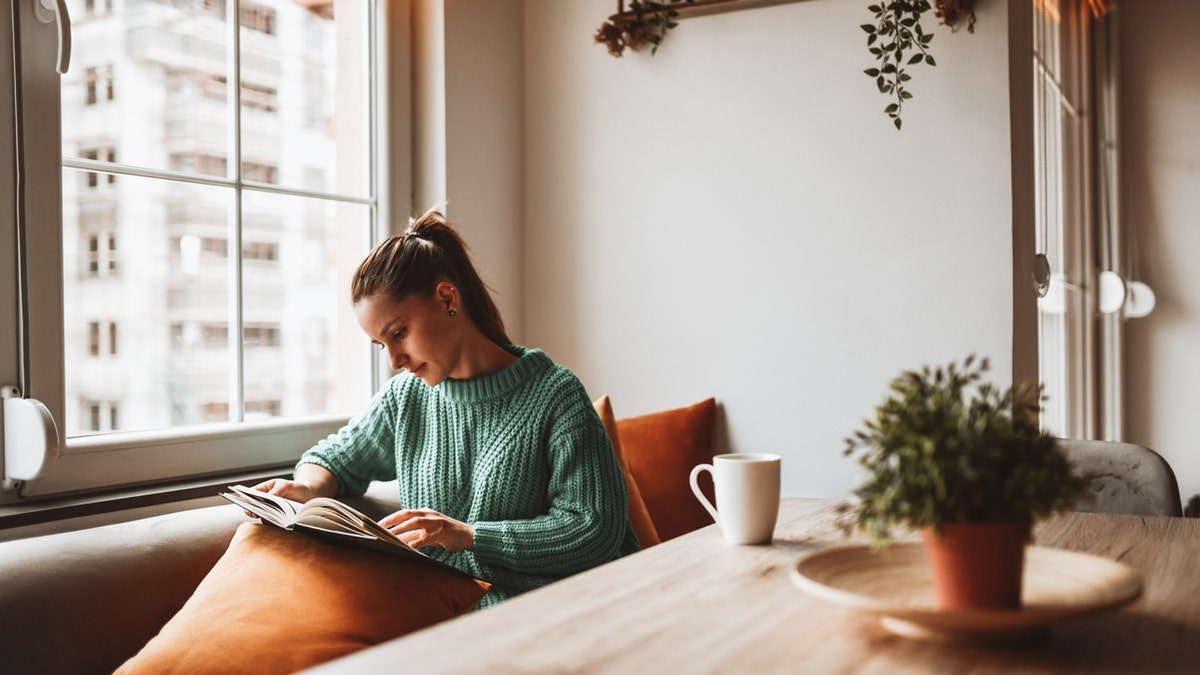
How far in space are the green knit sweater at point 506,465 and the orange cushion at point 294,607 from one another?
0.15 meters

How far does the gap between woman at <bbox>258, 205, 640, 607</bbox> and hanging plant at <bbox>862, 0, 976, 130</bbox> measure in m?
1.05

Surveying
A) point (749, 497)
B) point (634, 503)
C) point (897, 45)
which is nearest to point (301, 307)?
point (634, 503)

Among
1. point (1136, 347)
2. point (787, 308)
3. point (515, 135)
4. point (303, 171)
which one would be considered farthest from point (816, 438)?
point (1136, 347)

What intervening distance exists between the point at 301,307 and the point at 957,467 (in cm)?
173

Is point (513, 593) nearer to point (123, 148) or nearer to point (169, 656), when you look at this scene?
point (169, 656)

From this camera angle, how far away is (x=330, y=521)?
1422 mm

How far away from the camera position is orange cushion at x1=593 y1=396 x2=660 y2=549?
2104 mm

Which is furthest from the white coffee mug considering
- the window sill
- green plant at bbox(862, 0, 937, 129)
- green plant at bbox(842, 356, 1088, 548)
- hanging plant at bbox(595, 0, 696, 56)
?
hanging plant at bbox(595, 0, 696, 56)

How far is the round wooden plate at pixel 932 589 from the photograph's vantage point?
75 cm

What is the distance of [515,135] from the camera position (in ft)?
9.03

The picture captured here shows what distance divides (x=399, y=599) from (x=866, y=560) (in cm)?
73

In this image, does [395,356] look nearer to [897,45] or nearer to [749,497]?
[749,497]

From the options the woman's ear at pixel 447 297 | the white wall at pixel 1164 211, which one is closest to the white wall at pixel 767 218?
the woman's ear at pixel 447 297

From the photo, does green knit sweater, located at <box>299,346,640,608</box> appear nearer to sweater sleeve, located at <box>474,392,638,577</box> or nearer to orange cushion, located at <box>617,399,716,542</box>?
sweater sleeve, located at <box>474,392,638,577</box>
